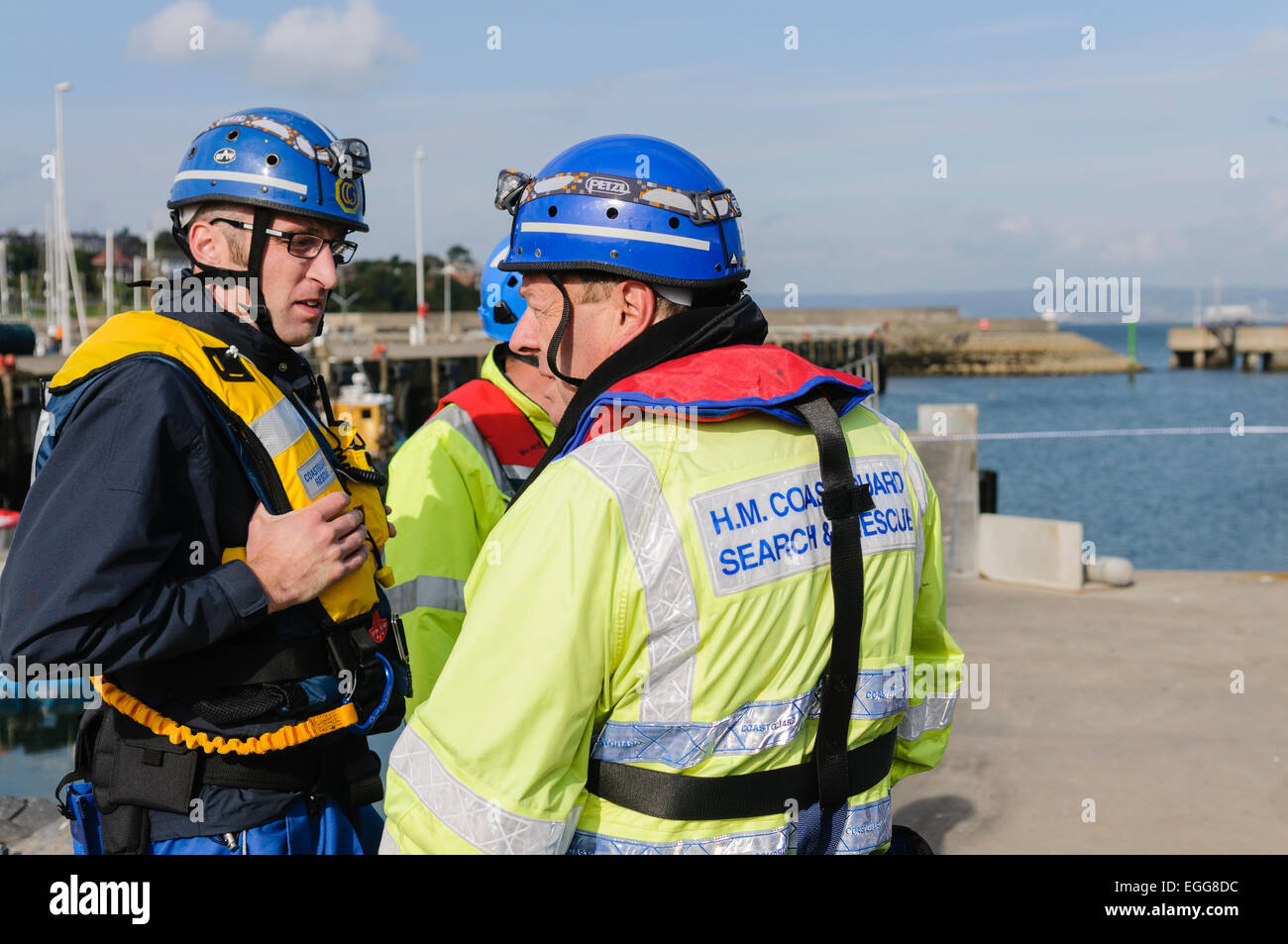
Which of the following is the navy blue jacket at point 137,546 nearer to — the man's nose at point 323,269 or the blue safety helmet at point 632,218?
the man's nose at point 323,269

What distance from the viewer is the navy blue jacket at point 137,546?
218cm

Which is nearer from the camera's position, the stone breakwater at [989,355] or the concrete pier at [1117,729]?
the concrete pier at [1117,729]

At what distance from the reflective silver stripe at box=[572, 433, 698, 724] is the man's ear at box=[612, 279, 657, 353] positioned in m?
0.36

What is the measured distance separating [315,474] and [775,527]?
1.18 m

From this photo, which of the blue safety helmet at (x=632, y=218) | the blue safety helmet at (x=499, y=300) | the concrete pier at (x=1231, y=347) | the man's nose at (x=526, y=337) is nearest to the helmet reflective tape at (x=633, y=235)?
the blue safety helmet at (x=632, y=218)

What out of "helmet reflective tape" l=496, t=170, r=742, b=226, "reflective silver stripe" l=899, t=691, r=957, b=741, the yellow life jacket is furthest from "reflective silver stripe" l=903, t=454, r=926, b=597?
the yellow life jacket

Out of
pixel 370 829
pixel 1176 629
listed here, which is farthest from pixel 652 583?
pixel 1176 629

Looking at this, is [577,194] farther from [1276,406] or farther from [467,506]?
[1276,406]


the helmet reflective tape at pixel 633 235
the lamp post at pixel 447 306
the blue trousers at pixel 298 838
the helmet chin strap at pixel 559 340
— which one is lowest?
the blue trousers at pixel 298 838

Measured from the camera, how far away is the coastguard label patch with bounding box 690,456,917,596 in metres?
A: 1.84

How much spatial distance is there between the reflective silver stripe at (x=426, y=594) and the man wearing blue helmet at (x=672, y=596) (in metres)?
1.31

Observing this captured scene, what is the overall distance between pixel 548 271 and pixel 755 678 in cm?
83

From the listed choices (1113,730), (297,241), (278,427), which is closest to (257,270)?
(297,241)
